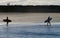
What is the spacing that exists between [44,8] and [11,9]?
260 cm

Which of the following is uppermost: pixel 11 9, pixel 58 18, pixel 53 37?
pixel 11 9

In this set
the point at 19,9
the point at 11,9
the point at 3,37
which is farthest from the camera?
the point at 19,9

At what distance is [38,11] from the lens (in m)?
15.7

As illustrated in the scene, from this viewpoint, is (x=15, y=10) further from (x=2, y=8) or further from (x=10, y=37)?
(x=10, y=37)

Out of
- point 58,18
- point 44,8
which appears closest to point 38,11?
point 44,8

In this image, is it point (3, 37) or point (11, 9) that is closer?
point (3, 37)

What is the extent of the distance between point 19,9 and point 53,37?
11.1 m

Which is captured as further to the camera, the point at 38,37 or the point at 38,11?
the point at 38,11

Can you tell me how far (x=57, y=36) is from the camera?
19.1 feet

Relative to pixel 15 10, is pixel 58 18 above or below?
below

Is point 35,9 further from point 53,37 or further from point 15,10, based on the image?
point 53,37

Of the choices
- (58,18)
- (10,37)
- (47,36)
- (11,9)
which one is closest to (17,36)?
(10,37)

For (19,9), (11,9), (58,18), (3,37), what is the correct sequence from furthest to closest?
(19,9), (11,9), (58,18), (3,37)

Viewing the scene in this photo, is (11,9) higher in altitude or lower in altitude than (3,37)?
higher
